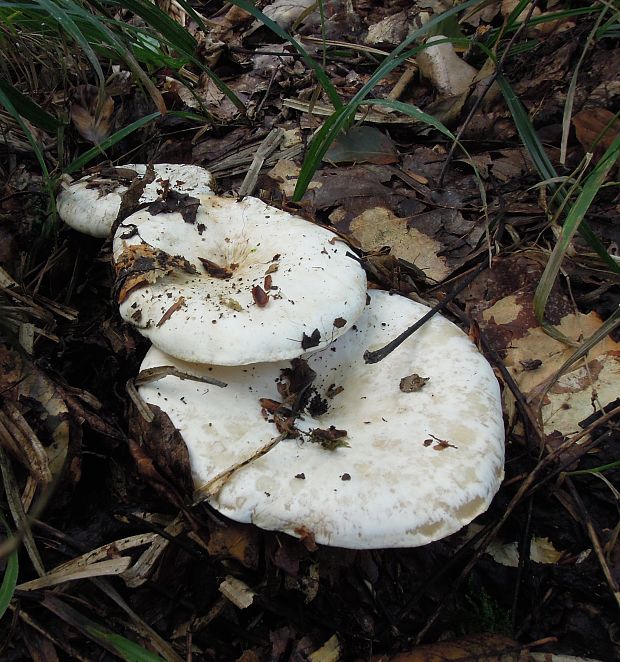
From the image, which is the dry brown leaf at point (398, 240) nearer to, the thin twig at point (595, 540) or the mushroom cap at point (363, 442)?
the mushroom cap at point (363, 442)

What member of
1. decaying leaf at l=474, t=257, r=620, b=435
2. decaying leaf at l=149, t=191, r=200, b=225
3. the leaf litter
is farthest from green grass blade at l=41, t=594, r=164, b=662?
decaying leaf at l=474, t=257, r=620, b=435

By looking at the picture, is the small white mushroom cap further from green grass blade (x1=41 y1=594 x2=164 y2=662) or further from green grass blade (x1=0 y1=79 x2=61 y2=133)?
green grass blade (x1=41 y1=594 x2=164 y2=662)

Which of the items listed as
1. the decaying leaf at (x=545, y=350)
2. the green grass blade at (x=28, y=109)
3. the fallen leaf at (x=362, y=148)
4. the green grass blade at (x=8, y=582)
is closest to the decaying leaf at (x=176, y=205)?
the green grass blade at (x=28, y=109)

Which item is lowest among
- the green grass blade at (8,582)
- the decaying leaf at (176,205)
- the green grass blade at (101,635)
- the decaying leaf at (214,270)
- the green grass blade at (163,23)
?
the green grass blade at (101,635)

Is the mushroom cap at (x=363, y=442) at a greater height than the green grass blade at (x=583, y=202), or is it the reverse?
the green grass blade at (x=583, y=202)

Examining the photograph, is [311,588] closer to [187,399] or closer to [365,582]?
[365,582]

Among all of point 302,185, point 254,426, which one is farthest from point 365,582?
point 302,185
